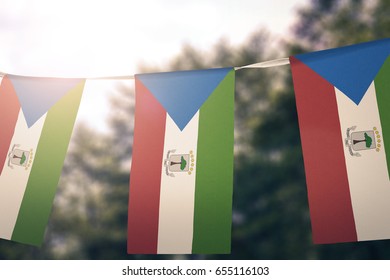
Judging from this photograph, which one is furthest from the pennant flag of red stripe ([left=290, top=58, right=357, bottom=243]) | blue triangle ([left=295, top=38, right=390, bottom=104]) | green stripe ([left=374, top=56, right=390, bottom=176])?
green stripe ([left=374, top=56, right=390, bottom=176])

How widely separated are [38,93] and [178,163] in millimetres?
1106

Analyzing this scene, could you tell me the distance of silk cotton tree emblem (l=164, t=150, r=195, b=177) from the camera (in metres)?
2.74

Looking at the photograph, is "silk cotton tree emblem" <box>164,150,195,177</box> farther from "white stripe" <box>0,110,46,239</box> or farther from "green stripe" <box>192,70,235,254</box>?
"white stripe" <box>0,110,46,239</box>

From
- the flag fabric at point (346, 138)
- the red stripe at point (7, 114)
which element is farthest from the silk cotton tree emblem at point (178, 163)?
the red stripe at point (7, 114)

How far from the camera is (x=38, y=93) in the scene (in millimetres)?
3084

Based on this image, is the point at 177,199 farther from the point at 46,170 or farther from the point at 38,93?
the point at 38,93

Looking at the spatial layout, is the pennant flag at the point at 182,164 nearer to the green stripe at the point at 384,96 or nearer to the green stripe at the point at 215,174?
the green stripe at the point at 215,174

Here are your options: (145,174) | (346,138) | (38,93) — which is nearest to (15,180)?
(38,93)

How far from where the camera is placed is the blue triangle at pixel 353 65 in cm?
251

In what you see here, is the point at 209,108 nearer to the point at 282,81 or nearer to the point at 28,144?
the point at 28,144

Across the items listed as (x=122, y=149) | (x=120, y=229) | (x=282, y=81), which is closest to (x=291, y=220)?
(x=282, y=81)

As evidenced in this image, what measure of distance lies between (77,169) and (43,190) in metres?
13.6
